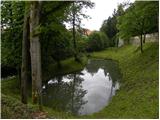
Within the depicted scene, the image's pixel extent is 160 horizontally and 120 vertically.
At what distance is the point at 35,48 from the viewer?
14336 mm

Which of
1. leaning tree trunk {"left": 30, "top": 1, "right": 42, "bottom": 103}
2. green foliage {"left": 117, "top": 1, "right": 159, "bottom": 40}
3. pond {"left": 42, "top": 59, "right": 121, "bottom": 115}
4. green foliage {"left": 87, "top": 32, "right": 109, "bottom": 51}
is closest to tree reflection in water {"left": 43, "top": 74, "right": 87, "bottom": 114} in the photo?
pond {"left": 42, "top": 59, "right": 121, "bottom": 115}

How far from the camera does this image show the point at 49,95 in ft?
85.1

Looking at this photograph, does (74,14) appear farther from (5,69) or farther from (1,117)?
(1,117)

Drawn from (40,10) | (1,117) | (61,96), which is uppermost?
(40,10)

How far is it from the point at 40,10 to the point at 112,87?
611 inches

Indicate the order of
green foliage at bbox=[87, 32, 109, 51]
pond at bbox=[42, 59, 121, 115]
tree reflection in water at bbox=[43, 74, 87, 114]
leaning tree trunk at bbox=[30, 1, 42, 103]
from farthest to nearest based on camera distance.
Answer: green foliage at bbox=[87, 32, 109, 51] → tree reflection in water at bbox=[43, 74, 87, 114] → pond at bbox=[42, 59, 121, 115] → leaning tree trunk at bbox=[30, 1, 42, 103]

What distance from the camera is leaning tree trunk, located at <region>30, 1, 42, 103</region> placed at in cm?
1384

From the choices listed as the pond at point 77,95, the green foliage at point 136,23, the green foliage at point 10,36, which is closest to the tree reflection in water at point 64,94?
the pond at point 77,95

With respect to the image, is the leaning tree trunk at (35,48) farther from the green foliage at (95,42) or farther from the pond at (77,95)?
the green foliage at (95,42)

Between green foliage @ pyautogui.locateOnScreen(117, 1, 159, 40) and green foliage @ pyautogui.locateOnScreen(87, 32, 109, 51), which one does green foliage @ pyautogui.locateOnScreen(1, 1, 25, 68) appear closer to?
green foliage @ pyautogui.locateOnScreen(117, 1, 159, 40)

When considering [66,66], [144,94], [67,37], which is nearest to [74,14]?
[66,66]

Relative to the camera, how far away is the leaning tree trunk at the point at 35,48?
13836 mm

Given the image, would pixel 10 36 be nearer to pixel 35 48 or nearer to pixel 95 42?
pixel 35 48

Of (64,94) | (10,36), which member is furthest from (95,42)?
(64,94)
